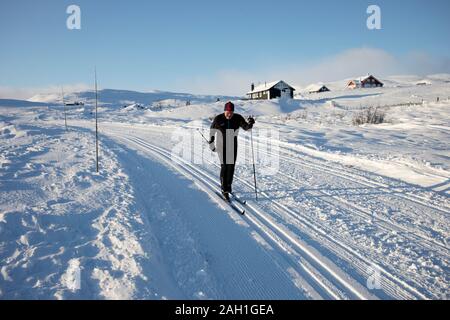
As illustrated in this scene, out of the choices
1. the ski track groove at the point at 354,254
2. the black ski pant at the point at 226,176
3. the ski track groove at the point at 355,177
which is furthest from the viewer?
the black ski pant at the point at 226,176

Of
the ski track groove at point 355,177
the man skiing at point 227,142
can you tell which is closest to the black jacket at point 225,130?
the man skiing at point 227,142

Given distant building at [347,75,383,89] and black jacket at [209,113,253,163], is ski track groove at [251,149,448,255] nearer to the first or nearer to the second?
black jacket at [209,113,253,163]

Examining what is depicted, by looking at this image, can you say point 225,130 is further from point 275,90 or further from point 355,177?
point 275,90

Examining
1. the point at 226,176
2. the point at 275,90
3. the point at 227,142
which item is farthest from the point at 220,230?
the point at 275,90

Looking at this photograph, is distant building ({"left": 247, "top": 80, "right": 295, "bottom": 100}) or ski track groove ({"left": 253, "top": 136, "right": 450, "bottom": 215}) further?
distant building ({"left": 247, "top": 80, "right": 295, "bottom": 100})

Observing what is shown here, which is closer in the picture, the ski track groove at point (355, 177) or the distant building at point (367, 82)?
the ski track groove at point (355, 177)

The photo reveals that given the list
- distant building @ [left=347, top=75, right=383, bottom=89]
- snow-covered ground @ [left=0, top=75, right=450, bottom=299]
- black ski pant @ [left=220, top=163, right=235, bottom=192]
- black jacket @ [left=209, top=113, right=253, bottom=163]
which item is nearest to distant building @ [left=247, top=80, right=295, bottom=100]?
distant building @ [left=347, top=75, right=383, bottom=89]

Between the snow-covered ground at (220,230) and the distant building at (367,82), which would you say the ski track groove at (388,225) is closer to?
the snow-covered ground at (220,230)

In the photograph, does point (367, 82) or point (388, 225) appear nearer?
point (388, 225)

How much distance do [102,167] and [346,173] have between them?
7.10 m

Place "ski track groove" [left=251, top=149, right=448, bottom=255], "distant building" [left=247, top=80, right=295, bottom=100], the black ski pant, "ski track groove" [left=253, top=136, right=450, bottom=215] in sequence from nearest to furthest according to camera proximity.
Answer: "ski track groove" [left=251, top=149, right=448, bottom=255] → "ski track groove" [left=253, top=136, right=450, bottom=215] → the black ski pant → "distant building" [left=247, top=80, right=295, bottom=100]
